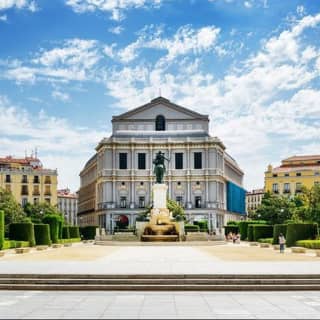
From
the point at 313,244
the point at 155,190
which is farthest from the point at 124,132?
the point at 313,244

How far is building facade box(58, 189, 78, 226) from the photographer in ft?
607

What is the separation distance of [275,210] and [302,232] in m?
54.2

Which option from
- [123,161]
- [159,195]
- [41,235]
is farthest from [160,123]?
[41,235]

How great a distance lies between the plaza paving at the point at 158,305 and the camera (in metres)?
14.9

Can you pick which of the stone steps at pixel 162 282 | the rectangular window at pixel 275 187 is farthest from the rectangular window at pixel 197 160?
the stone steps at pixel 162 282

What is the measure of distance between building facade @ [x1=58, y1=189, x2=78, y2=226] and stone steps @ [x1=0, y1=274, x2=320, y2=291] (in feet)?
540

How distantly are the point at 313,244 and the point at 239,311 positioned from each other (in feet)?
96.9

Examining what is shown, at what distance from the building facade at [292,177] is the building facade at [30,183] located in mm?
48419

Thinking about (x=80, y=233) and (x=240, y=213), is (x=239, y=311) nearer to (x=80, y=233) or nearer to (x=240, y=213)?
(x=80, y=233)

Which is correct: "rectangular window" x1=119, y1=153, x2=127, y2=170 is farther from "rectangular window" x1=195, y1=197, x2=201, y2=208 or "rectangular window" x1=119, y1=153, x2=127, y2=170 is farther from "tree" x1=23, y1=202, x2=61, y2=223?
"tree" x1=23, y1=202, x2=61, y2=223

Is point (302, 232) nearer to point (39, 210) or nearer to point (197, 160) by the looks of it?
point (39, 210)

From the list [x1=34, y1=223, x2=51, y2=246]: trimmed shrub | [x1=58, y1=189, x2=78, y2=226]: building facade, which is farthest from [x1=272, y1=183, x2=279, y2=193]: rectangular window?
[x1=34, y1=223, x2=51, y2=246]: trimmed shrub

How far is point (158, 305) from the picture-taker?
649 inches

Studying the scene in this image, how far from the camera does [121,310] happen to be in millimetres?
15625
